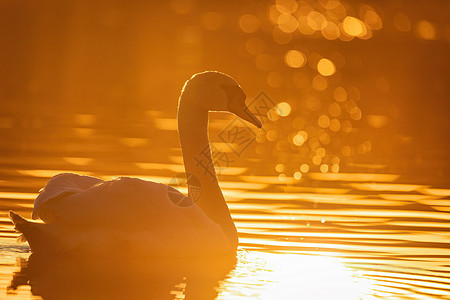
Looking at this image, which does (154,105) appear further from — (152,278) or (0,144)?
(152,278)

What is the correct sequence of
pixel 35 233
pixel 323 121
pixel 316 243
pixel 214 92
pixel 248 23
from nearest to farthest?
pixel 35 233 → pixel 316 243 → pixel 214 92 → pixel 323 121 → pixel 248 23

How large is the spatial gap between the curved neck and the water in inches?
28.3

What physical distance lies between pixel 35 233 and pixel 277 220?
465cm

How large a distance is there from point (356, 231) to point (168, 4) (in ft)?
200

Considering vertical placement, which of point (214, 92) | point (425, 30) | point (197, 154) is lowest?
point (197, 154)

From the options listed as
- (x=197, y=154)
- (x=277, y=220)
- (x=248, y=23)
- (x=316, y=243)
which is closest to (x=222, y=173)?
(x=277, y=220)

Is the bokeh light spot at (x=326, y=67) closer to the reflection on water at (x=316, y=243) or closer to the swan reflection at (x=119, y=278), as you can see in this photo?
the reflection on water at (x=316, y=243)

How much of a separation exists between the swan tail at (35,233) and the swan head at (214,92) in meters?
3.17

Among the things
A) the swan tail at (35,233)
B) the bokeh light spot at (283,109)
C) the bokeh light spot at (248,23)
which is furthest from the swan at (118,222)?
the bokeh light spot at (248,23)

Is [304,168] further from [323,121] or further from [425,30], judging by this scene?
[425,30]

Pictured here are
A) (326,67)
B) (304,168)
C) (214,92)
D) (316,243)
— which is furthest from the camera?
(326,67)

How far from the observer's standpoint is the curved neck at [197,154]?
1444 centimetres

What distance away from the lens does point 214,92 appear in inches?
579

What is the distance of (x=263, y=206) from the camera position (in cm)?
1720
